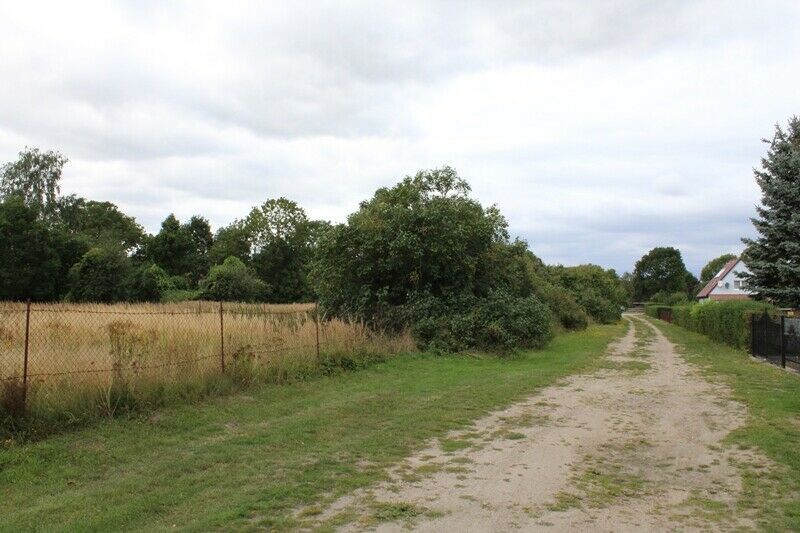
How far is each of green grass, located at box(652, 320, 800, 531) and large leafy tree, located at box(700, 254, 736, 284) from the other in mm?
123879

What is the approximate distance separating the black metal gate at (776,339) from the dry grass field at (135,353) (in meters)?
13.6

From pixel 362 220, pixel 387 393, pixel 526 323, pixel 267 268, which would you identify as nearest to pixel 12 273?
A: pixel 267 268

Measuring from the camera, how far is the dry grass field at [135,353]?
8727mm

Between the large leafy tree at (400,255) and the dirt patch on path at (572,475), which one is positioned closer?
the dirt patch on path at (572,475)

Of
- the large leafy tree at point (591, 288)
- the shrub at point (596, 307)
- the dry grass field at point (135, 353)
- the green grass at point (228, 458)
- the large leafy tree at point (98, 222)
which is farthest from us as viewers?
the large leafy tree at point (98, 222)

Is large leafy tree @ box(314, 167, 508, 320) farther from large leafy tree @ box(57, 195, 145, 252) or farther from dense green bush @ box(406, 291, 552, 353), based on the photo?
large leafy tree @ box(57, 195, 145, 252)

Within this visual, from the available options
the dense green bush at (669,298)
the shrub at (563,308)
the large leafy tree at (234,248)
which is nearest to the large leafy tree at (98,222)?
the large leafy tree at (234,248)

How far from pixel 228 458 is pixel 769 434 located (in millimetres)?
7522

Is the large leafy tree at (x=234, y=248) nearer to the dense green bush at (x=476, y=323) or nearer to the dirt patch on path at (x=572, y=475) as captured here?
the dense green bush at (x=476, y=323)

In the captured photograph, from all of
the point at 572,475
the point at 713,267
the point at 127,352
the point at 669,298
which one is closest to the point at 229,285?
the point at 127,352

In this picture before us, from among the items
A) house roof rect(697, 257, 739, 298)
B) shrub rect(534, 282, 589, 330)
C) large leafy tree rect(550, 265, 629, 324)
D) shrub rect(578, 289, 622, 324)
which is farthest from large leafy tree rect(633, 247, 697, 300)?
shrub rect(534, 282, 589, 330)

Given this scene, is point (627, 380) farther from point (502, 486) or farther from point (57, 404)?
point (57, 404)

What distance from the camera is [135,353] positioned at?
33.2ft

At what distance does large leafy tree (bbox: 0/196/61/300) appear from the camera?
47594 millimetres
